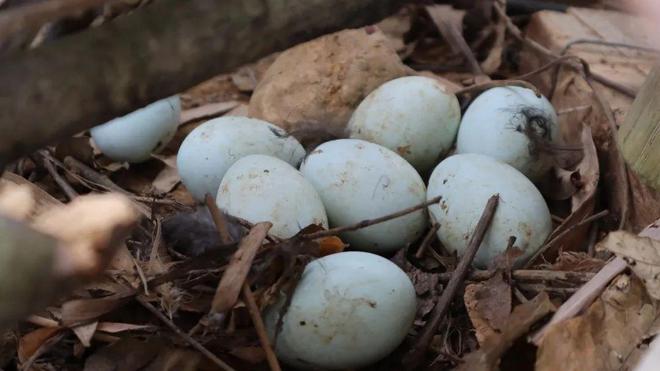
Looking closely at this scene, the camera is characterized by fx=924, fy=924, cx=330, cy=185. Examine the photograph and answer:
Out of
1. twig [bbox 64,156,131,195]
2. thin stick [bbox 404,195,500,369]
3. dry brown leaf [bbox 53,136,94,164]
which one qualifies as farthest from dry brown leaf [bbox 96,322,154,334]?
dry brown leaf [bbox 53,136,94,164]

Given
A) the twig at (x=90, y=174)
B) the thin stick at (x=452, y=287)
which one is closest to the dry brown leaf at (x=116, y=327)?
the thin stick at (x=452, y=287)

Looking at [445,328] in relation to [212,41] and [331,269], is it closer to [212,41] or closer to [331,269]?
[331,269]

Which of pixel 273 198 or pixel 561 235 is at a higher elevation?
pixel 273 198

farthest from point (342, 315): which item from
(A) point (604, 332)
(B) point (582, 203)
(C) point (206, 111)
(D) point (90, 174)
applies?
(C) point (206, 111)

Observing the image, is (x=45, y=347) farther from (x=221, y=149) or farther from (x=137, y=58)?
(x=137, y=58)

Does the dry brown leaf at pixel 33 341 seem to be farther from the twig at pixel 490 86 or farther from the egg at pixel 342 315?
the twig at pixel 490 86

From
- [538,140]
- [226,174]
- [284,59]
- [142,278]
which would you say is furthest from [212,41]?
[284,59]

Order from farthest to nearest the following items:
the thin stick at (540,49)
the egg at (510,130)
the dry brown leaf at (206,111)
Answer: the dry brown leaf at (206,111)
the thin stick at (540,49)
the egg at (510,130)
